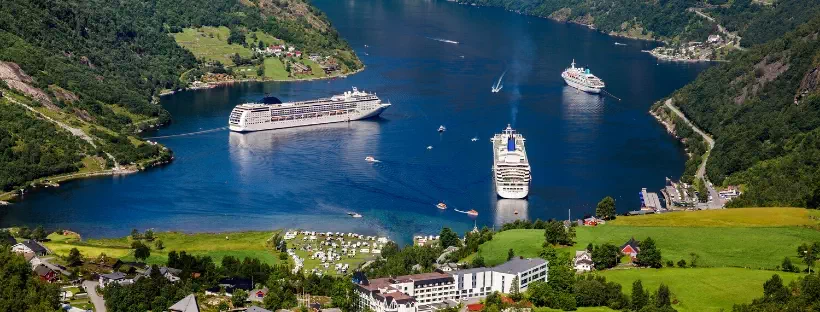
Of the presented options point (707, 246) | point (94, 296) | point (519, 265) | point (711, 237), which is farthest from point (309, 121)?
point (519, 265)

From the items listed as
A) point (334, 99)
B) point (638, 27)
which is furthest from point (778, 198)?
point (638, 27)

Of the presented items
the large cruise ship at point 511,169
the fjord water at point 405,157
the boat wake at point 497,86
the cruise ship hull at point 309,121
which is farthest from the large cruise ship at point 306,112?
the large cruise ship at point 511,169

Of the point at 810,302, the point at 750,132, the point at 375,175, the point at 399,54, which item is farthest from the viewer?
the point at 399,54

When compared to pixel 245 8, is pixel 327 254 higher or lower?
lower

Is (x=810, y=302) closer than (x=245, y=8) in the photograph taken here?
Yes

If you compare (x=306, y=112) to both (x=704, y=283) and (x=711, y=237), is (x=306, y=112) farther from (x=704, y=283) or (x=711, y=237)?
(x=704, y=283)

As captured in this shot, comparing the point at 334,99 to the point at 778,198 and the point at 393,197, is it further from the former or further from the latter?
the point at 778,198

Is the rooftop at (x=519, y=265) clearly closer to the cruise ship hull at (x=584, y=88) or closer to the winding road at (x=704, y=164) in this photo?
the winding road at (x=704, y=164)
